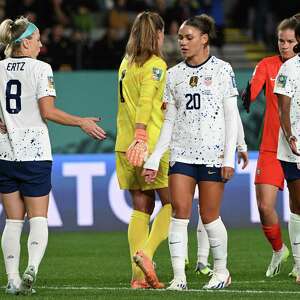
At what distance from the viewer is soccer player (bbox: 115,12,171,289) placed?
9289mm

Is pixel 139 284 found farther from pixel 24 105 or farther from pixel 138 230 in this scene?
pixel 24 105

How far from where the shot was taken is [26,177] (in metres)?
8.95

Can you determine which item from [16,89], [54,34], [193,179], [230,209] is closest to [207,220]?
[193,179]

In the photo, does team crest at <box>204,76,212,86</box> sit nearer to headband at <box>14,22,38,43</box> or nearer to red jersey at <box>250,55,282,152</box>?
headband at <box>14,22,38,43</box>

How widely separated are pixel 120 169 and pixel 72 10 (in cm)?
1192

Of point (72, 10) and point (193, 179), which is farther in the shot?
point (72, 10)

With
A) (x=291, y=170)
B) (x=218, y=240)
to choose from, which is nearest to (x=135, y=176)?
(x=218, y=240)

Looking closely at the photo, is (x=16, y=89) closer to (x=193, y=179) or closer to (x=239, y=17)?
(x=193, y=179)

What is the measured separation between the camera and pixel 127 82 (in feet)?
31.3

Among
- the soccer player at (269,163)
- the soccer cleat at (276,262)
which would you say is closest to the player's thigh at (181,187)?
the soccer player at (269,163)

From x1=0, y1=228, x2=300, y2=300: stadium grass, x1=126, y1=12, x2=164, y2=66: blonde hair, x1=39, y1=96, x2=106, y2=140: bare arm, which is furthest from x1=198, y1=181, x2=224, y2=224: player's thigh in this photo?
x1=126, y1=12, x2=164, y2=66: blonde hair

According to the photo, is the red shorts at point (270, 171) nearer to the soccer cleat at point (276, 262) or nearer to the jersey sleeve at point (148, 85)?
the soccer cleat at point (276, 262)

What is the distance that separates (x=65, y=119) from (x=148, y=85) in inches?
33.3

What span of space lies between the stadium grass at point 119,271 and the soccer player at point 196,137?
0.46m
